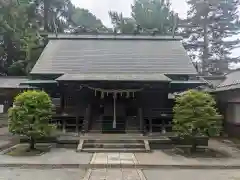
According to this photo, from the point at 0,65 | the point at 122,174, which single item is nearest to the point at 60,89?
the point at 122,174

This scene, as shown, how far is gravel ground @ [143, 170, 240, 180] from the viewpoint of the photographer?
7.01 m

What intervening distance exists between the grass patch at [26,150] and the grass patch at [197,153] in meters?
4.52

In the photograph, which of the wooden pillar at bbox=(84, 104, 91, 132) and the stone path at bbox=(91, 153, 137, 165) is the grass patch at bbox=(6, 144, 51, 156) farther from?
the wooden pillar at bbox=(84, 104, 91, 132)

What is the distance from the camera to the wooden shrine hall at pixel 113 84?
1385cm

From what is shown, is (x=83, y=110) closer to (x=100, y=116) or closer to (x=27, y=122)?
(x=100, y=116)

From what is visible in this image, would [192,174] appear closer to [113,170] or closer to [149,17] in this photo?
[113,170]

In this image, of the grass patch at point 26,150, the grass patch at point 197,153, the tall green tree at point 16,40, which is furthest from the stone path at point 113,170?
the tall green tree at point 16,40

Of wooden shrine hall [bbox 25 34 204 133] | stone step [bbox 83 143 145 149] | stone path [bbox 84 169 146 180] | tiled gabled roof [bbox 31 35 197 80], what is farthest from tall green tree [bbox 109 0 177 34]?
→ stone path [bbox 84 169 146 180]

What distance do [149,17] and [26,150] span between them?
2573cm

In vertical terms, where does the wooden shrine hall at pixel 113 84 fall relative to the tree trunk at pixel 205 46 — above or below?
below

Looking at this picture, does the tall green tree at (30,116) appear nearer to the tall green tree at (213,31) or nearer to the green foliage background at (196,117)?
the green foliage background at (196,117)

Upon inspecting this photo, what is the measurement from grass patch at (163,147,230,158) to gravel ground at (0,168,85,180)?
157 inches

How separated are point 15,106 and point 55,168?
3.24 m

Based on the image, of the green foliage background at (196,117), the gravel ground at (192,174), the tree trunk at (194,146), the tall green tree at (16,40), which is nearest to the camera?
the gravel ground at (192,174)
